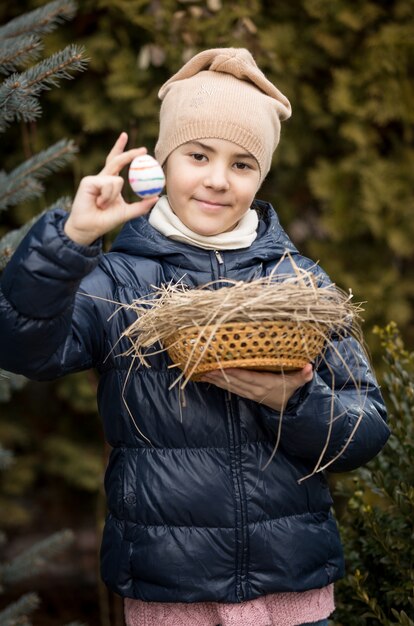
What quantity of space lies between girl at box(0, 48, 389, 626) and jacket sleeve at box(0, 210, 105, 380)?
1 centimetres

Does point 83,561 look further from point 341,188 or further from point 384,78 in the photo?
point 384,78

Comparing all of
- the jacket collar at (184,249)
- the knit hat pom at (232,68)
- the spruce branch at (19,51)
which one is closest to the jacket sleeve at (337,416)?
the jacket collar at (184,249)

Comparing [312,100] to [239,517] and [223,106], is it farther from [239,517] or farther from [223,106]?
[239,517]

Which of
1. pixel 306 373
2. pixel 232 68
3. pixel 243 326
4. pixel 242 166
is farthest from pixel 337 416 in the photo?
pixel 232 68

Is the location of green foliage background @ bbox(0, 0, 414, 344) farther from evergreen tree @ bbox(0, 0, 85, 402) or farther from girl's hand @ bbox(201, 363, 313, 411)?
girl's hand @ bbox(201, 363, 313, 411)

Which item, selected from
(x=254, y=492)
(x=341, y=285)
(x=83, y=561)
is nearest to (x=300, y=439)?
(x=254, y=492)

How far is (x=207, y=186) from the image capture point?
218 centimetres

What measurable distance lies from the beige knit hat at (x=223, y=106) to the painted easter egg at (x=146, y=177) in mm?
259

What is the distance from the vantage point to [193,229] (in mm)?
2225

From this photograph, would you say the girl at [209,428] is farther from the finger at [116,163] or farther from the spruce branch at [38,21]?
the spruce branch at [38,21]

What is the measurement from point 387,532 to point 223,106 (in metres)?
1.34

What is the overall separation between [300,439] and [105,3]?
2.45 m

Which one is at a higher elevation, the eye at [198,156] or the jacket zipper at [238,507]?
the eye at [198,156]

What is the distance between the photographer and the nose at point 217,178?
2158mm
